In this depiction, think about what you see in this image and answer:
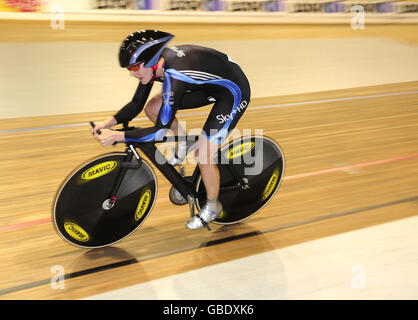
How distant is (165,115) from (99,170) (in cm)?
45

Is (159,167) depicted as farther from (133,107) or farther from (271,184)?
(271,184)

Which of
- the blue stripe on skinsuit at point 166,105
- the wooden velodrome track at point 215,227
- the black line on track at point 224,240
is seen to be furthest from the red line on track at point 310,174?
the blue stripe on skinsuit at point 166,105

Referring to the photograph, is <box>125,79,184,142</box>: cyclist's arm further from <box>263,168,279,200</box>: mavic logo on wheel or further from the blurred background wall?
the blurred background wall

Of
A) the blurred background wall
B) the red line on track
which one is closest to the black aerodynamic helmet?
the red line on track

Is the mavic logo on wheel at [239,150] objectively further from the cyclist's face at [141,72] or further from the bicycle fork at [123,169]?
the cyclist's face at [141,72]

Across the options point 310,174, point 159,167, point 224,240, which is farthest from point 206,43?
point 159,167

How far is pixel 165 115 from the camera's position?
2572 mm

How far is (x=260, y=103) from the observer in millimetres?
6602

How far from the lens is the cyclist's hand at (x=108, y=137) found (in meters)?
2.50

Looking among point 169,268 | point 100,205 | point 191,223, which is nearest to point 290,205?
point 191,223

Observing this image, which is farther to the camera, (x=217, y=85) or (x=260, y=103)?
(x=260, y=103)
